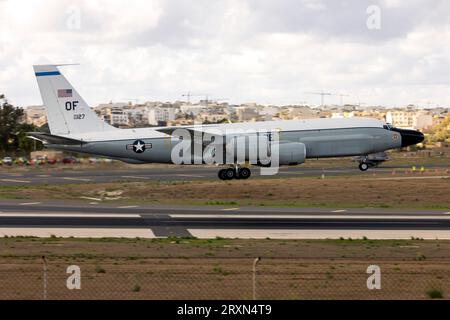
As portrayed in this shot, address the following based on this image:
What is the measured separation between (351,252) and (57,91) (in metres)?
39.8

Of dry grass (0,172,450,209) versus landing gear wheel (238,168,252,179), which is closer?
dry grass (0,172,450,209)

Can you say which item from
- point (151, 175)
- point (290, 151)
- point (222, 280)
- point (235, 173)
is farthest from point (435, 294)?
point (151, 175)

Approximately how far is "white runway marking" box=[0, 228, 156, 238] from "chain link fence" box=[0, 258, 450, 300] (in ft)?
32.2

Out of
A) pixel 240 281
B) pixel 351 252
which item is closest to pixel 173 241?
pixel 351 252

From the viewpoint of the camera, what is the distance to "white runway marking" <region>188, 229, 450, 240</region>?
121ft

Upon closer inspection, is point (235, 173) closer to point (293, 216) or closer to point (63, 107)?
point (63, 107)

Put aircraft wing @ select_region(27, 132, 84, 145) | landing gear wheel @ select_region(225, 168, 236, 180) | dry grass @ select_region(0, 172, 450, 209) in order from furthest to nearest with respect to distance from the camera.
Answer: landing gear wheel @ select_region(225, 168, 236, 180) → aircraft wing @ select_region(27, 132, 84, 145) → dry grass @ select_region(0, 172, 450, 209)

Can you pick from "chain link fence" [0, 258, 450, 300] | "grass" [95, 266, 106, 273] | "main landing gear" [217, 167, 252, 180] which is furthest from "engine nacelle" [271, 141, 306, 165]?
"grass" [95, 266, 106, 273]

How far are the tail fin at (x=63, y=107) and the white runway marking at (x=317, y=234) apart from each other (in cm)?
2724

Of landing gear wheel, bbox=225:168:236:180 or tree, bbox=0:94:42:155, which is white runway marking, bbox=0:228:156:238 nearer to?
landing gear wheel, bbox=225:168:236:180

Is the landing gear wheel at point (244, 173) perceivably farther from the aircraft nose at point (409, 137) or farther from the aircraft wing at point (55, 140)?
the aircraft nose at point (409, 137)

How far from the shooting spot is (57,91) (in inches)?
2539

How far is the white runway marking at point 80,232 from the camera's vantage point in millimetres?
36969

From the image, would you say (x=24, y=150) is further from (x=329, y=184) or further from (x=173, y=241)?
(x=173, y=241)
